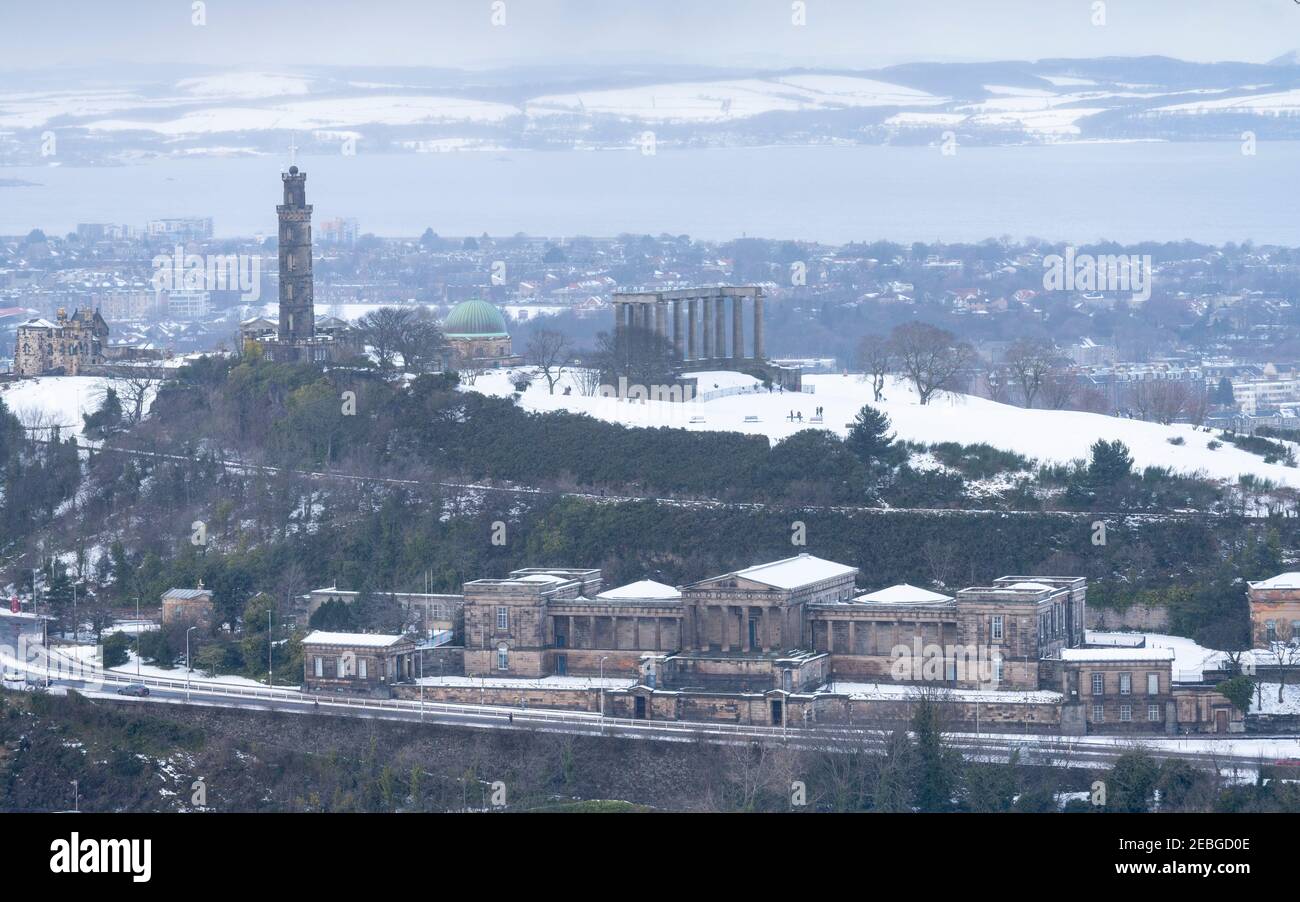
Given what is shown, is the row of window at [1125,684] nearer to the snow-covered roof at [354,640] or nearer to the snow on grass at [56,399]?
the snow-covered roof at [354,640]

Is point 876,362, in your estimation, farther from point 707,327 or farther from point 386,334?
point 386,334

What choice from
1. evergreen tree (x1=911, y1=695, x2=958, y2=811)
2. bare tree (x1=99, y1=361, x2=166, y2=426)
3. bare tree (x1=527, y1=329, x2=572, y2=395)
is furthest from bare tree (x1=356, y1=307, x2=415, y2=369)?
evergreen tree (x1=911, y1=695, x2=958, y2=811)

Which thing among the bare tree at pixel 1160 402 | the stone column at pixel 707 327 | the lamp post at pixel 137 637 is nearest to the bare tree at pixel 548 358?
the stone column at pixel 707 327

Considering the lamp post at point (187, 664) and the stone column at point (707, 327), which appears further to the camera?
the stone column at point (707, 327)

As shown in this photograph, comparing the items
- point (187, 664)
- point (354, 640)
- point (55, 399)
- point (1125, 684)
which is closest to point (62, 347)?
point (55, 399)

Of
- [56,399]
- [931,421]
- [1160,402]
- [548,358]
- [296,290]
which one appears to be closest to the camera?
[931,421]
